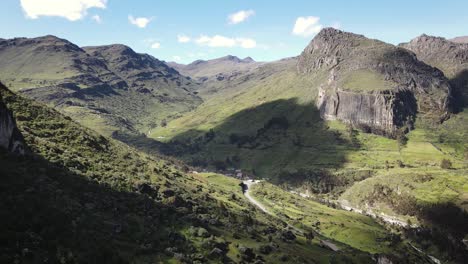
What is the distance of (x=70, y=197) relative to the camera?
85688 mm

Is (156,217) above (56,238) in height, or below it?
below

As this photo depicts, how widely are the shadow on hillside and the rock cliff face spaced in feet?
6.48

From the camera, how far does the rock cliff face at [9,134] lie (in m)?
78.8

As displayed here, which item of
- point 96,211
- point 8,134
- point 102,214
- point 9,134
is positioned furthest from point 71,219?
point 9,134

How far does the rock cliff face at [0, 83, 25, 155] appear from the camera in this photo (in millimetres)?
78750

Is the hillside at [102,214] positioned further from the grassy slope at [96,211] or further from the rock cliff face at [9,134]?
the rock cliff face at [9,134]

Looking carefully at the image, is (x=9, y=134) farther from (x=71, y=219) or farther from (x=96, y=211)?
(x=71, y=219)

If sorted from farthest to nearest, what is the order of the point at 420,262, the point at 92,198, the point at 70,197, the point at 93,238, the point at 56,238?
the point at 420,262 → the point at 92,198 → the point at 70,197 → the point at 93,238 → the point at 56,238

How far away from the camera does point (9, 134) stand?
81.7m

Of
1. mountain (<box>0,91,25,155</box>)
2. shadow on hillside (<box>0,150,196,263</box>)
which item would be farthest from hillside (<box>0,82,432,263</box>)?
mountain (<box>0,91,25,155</box>)

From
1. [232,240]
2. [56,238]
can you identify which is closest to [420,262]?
[232,240]

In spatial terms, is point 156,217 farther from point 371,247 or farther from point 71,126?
point 371,247

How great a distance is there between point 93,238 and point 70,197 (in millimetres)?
17935

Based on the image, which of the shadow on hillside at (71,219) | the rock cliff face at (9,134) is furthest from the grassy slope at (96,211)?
the rock cliff face at (9,134)
